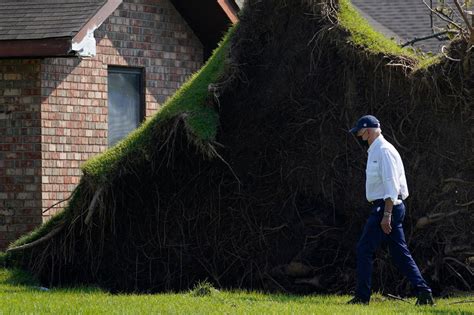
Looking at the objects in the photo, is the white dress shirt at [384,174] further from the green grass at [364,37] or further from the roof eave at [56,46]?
the roof eave at [56,46]

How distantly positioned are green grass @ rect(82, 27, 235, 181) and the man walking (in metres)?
2.77

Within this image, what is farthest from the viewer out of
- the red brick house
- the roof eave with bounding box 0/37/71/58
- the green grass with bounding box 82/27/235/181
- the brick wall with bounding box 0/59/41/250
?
the brick wall with bounding box 0/59/41/250

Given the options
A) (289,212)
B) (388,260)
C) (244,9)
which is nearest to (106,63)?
(244,9)

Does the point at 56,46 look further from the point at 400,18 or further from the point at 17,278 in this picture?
the point at 400,18

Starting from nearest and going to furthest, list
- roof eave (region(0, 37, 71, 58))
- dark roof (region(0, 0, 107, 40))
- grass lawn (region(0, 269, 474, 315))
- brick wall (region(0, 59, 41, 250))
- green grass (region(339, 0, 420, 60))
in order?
1. grass lawn (region(0, 269, 474, 315))
2. green grass (region(339, 0, 420, 60))
3. roof eave (region(0, 37, 71, 58))
4. dark roof (region(0, 0, 107, 40))
5. brick wall (region(0, 59, 41, 250))

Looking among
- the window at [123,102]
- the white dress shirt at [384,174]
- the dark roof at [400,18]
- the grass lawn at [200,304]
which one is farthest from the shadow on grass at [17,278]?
the dark roof at [400,18]

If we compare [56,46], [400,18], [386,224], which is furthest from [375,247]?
[400,18]

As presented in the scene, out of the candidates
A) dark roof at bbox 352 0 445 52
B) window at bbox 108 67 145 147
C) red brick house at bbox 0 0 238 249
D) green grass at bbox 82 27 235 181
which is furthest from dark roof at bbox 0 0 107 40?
dark roof at bbox 352 0 445 52

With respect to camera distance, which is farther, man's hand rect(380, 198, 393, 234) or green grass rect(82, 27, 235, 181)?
green grass rect(82, 27, 235, 181)

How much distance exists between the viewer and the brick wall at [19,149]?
16.2 metres

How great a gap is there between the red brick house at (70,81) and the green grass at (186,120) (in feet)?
4.89

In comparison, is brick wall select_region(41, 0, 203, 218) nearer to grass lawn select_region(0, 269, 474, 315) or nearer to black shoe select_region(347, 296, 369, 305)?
grass lawn select_region(0, 269, 474, 315)

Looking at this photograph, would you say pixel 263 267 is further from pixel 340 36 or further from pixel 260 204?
pixel 340 36

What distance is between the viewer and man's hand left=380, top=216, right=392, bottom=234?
11.6 meters
